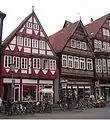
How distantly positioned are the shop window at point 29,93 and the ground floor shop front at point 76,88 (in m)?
4.51

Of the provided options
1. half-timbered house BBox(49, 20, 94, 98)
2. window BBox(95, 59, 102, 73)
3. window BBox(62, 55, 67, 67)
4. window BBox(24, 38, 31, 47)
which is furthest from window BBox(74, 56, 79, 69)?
window BBox(24, 38, 31, 47)

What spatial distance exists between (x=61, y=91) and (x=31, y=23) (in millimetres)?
10319

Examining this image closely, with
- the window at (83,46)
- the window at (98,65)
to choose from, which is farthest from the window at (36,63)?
the window at (98,65)

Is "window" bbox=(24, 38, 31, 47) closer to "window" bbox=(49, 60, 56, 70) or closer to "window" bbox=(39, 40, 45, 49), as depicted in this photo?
"window" bbox=(39, 40, 45, 49)

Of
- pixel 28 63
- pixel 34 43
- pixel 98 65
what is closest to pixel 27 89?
pixel 28 63

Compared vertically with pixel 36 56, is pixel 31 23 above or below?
above

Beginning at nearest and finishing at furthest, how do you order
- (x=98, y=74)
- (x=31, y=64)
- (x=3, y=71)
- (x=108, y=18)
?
(x=3, y=71) < (x=31, y=64) < (x=98, y=74) < (x=108, y=18)

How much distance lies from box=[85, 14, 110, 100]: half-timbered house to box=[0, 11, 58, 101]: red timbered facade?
9148 mm

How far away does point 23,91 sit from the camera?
3369 centimetres

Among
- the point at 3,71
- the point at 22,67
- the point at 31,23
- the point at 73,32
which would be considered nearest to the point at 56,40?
the point at 73,32

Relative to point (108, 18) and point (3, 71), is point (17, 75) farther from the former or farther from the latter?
point (108, 18)

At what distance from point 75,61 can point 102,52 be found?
19.6ft

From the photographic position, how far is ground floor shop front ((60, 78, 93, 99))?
3763 centimetres

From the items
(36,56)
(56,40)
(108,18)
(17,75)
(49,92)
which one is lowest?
(49,92)
